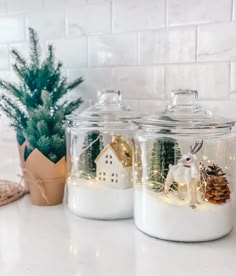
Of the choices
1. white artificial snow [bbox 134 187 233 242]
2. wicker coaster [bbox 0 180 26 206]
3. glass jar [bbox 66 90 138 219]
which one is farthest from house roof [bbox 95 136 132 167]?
wicker coaster [bbox 0 180 26 206]

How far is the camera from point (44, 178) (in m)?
0.94

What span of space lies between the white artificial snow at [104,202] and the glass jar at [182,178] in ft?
0.18

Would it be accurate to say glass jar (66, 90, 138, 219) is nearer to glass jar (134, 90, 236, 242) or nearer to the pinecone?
glass jar (134, 90, 236, 242)

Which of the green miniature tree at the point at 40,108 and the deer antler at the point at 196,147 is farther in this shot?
the green miniature tree at the point at 40,108

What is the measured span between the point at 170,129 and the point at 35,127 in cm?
33

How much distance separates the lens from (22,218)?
873mm

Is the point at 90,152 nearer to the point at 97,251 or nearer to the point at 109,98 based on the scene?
the point at 109,98

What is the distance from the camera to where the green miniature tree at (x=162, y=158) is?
2.47 ft

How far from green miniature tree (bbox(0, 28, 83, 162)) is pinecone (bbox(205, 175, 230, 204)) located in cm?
36

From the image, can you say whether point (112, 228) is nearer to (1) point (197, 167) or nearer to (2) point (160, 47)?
(1) point (197, 167)

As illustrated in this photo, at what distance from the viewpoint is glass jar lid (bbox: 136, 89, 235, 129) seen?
2.43ft

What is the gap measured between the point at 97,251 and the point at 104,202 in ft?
0.49

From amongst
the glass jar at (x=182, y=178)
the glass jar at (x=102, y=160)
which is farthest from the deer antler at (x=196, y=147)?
the glass jar at (x=102, y=160)

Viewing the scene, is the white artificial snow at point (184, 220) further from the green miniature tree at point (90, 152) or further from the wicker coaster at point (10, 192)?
the wicker coaster at point (10, 192)
